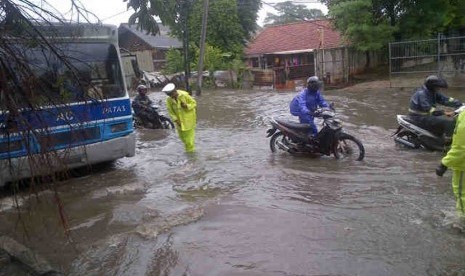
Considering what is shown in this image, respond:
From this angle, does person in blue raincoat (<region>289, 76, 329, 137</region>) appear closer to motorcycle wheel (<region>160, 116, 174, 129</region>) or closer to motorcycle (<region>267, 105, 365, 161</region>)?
motorcycle (<region>267, 105, 365, 161</region>)

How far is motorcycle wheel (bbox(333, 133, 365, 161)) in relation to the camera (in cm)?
828

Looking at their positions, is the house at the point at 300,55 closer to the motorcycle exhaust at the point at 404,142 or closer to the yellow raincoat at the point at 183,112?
the motorcycle exhaust at the point at 404,142

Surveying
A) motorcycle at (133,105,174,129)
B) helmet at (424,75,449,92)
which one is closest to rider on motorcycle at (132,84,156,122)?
motorcycle at (133,105,174,129)

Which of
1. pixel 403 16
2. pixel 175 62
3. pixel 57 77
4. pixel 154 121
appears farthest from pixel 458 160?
pixel 175 62

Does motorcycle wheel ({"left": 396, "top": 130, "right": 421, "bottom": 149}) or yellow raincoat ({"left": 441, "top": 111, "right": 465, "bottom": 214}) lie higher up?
yellow raincoat ({"left": 441, "top": 111, "right": 465, "bottom": 214})

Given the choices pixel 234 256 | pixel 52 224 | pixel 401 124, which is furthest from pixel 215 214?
pixel 401 124

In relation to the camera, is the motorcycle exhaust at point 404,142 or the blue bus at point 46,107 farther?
the motorcycle exhaust at point 404,142

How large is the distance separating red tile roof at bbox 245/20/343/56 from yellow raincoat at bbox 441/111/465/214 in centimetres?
2725

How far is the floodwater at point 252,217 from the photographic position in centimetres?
449

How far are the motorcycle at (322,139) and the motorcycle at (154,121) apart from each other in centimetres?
519

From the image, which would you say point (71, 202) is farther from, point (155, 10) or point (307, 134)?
point (307, 134)

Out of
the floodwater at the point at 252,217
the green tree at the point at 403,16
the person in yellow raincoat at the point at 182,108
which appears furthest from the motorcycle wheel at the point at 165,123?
the green tree at the point at 403,16

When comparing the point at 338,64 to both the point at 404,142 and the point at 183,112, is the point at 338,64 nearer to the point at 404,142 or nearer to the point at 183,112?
the point at 404,142

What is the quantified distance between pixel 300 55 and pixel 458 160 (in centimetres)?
3029
